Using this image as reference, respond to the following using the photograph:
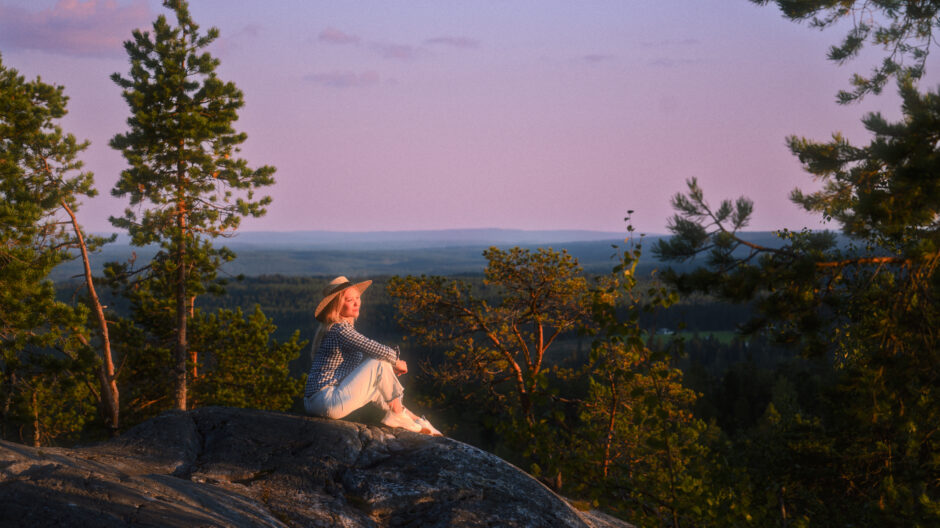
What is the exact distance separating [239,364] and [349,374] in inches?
655

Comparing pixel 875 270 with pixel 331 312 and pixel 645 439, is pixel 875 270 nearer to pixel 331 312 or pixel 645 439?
pixel 645 439

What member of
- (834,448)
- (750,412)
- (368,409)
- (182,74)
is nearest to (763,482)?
(834,448)

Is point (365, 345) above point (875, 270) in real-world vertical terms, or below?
below

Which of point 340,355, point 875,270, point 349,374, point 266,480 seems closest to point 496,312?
point 340,355

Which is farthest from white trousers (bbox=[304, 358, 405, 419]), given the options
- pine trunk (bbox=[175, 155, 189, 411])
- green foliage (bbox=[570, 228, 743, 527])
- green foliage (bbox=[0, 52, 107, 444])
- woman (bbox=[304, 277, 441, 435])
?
pine trunk (bbox=[175, 155, 189, 411])

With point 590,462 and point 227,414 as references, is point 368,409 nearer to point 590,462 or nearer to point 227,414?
point 227,414

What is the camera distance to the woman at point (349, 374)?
315 inches

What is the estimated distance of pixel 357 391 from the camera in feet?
26.2

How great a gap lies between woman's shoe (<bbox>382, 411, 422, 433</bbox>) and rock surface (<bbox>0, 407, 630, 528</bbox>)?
0.12m

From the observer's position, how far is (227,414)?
8.18 m

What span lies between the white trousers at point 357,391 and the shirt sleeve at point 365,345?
0.08 metres

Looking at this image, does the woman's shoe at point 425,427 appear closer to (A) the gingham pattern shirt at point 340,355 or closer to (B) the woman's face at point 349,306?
(A) the gingham pattern shirt at point 340,355

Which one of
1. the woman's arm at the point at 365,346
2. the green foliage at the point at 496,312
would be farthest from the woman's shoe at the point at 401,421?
the green foliage at the point at 496,312

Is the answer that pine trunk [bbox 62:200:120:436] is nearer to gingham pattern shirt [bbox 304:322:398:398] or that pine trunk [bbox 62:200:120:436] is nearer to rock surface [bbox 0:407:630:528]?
rock surface [bbox 0:407:630:528]
